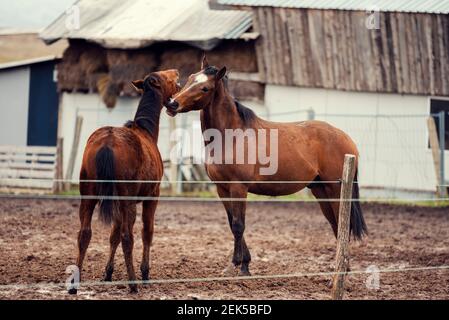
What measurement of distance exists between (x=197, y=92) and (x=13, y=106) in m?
14.9

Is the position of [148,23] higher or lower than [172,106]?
higher

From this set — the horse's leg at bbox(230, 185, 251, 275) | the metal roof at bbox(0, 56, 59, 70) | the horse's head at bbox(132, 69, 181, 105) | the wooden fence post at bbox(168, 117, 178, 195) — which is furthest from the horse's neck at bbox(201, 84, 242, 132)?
the metal roof at bbox(0, 56, 59, 70)

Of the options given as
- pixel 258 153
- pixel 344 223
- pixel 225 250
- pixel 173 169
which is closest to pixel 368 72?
pixel 173 169

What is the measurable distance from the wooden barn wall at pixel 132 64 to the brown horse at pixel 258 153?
31.6 feet

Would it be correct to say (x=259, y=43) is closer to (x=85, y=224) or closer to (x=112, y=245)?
(x=112, y=245)

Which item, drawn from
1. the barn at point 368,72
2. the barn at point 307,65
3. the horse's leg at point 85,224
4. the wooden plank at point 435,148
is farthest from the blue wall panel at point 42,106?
the horse's leg at point 85,224

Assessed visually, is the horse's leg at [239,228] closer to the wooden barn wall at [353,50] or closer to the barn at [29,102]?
the wooden barn wall at [353,50]

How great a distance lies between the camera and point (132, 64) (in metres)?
22.0

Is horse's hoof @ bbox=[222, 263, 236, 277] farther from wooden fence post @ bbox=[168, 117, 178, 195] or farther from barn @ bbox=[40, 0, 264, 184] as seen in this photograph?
barn @ bbox=[40, 0, 264, 184]

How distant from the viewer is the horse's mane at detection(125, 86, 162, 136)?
9992 mm

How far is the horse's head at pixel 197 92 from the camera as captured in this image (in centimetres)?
1018
